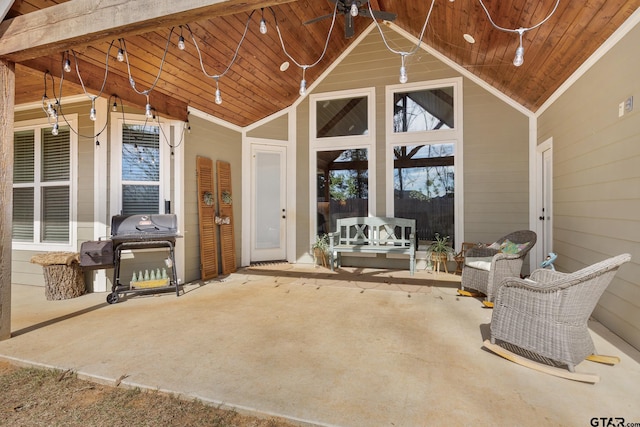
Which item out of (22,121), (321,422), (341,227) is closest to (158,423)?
(321,422)

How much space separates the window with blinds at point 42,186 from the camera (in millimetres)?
4352

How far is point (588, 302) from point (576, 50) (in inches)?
101

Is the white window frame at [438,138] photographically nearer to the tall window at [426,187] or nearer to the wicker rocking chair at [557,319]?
the tall window at [426,187]

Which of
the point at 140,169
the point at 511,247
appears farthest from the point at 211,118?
the point at 511,247

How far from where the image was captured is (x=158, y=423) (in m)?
1.63

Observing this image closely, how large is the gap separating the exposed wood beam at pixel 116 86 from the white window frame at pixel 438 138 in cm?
337

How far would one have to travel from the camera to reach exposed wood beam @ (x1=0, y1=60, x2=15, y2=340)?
2.66 metres

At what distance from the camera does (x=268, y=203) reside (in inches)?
236

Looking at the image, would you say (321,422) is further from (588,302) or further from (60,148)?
(60,148)

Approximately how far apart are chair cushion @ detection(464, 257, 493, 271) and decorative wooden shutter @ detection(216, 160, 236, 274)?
3.66 m

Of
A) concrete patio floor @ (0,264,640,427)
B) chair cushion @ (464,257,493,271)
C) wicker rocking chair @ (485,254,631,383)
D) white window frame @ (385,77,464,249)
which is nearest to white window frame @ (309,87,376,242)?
white window frame @ (385,77,464,249)

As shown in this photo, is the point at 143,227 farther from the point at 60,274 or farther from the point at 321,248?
the point at 321,248

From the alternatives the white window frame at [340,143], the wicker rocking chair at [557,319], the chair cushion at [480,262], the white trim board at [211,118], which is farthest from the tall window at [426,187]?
the wicker rocking chair at [557,319]

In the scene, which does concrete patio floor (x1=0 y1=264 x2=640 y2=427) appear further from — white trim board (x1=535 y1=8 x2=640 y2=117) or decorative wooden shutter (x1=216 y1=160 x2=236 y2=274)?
white trim board (x1=535 y1=8 x2=640 y2=117)
